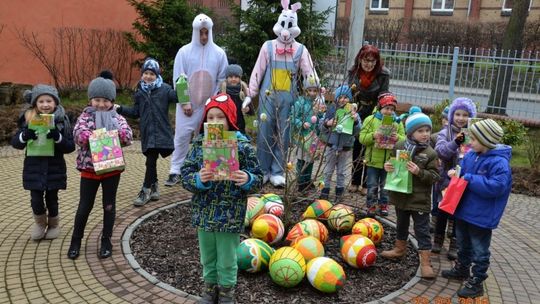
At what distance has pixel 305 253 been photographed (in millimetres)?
4246

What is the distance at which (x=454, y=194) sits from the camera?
155 inches

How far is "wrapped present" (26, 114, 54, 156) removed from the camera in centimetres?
426

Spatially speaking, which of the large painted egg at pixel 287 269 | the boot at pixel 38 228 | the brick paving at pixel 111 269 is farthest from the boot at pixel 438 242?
the boot at pixel 38 228

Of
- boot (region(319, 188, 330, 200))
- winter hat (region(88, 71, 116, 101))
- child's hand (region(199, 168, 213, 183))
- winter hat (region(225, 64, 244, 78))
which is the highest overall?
winter hat (region(225, 64, 244, 78))

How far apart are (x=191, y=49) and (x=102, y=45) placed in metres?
7.87

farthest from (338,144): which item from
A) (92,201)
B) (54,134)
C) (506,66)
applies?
(506,66)

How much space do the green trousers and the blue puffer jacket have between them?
1960 mm

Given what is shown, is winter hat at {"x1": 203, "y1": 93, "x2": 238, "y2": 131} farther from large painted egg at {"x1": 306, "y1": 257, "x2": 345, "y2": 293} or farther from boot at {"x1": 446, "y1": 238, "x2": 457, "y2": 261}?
boot at {"x1": 446, "y1": 238, "x2": 457, "y2": 261}

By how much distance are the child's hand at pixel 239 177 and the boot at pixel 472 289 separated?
2.20m

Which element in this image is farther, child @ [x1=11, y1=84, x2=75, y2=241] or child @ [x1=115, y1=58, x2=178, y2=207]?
child @ [x1=115, y1=58, x2=178, y2=207]

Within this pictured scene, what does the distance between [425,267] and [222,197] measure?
7.02 ft

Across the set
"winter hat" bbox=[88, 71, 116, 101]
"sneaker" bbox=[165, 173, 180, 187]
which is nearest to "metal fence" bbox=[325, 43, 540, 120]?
"sneaker" bbox=[165, 173, 180, 187]

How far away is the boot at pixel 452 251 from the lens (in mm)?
4755

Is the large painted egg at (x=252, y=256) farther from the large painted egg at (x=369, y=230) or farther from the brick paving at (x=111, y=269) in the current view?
the large painted egg at (x=369, y=230)
